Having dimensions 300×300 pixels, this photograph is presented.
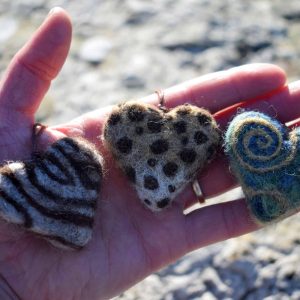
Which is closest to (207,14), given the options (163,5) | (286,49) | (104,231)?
(163,5)

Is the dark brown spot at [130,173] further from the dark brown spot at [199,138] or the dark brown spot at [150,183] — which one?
the dark brown spot at [199,138]

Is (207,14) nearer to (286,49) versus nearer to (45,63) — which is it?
(286,49)

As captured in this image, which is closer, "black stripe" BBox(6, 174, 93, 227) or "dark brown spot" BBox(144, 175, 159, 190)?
"black stripe" BBox(6, 174, 93, 227)

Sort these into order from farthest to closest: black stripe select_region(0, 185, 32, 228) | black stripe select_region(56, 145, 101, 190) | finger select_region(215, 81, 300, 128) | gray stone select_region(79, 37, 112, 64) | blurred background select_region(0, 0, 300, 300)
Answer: gray stone select_region(79, 37, 112, 64) → blurred background select_region(0, 0, 300, 300) → finger select_region(215, 81, 300, 128) → black stripe select_region(56, 145, 101, 190) → black stripe select_region(0, 185, 32, 228)

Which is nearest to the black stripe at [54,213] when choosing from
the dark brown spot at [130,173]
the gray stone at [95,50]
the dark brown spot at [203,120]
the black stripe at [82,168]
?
the black stripe at [82,168]

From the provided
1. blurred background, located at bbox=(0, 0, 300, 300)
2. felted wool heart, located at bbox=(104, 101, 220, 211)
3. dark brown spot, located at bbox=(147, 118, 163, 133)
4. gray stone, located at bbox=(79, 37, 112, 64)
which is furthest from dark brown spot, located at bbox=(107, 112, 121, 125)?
gray stone, located at bbox=(79, 37, 112, 64)

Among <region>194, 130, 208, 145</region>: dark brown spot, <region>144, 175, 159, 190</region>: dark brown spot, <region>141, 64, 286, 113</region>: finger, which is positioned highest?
<region>141, 64, 286, 113</region>: finger

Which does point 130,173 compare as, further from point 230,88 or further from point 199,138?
point 230,88

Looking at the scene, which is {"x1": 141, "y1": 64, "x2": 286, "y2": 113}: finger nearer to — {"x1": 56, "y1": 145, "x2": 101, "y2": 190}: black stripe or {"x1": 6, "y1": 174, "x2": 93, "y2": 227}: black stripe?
{"x1": 56, "y1": 145, "x2": 101, "y2": 190}: black stripe
